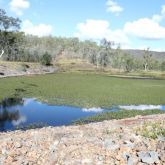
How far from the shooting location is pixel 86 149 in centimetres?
1841

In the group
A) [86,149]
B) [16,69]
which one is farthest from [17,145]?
[16,69]

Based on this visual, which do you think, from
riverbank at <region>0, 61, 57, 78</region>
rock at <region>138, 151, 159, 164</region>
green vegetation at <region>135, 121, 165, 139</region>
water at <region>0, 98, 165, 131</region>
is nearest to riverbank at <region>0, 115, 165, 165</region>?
rock at <region>138, 151, 159, 164</region>

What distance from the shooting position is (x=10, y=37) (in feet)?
503

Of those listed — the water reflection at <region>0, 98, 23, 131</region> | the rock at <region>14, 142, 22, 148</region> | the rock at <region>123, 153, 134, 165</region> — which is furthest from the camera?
the water reflection at <region>0, 98, 23, 131</region>

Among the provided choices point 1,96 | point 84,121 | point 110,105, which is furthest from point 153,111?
point 1,96

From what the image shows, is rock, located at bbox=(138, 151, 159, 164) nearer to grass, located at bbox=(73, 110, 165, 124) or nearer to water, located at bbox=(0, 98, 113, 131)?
water, located at bbox=(0, 98, 113, 131)

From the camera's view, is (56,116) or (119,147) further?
(56,116)

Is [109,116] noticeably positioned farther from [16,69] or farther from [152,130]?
[16,69]

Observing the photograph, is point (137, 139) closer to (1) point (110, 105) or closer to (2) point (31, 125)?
(2) point (31, 125)

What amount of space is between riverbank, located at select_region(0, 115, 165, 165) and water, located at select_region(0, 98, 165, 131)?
481 inches

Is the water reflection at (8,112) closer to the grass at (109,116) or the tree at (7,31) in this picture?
the grass at (109,116)

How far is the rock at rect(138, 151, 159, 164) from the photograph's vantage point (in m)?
16.6

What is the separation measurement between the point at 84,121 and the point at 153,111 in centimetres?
1098

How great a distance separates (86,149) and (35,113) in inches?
915
